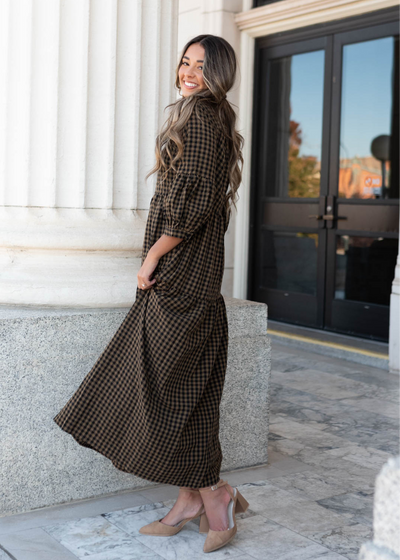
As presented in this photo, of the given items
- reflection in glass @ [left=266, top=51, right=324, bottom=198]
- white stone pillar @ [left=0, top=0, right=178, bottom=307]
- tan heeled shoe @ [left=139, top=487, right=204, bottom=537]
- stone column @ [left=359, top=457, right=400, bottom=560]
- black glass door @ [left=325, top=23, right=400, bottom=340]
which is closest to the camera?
stone column @ [left=359, top=457, right=400, bottom=560]

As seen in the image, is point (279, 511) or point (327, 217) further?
point (327, 217)

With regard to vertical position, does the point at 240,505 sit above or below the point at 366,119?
below

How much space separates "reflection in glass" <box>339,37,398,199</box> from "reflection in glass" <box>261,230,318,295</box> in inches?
27.4

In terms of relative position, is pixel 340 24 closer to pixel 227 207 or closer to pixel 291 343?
pixel 291 343

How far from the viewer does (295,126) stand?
782 centimetres

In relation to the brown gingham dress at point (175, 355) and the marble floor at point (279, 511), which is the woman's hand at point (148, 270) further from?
the marble floor at point (279, 511)

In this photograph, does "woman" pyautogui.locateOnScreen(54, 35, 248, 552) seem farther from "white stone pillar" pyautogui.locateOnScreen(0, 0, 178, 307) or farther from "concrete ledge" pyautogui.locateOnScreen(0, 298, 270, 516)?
"white stone pillar" pyautogui.locateOnScreen(0, 0, 178, 307)

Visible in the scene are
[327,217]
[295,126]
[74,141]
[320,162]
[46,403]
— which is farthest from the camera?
[295,126]

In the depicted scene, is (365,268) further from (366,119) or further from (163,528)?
(163,528)

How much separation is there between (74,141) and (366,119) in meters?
4.40

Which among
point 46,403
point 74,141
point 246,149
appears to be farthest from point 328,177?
point 46,403

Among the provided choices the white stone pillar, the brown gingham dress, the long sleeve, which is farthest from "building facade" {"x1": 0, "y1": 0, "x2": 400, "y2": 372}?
the long sleeve

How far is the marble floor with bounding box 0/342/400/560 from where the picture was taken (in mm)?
2793

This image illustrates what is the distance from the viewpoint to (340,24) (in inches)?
282
